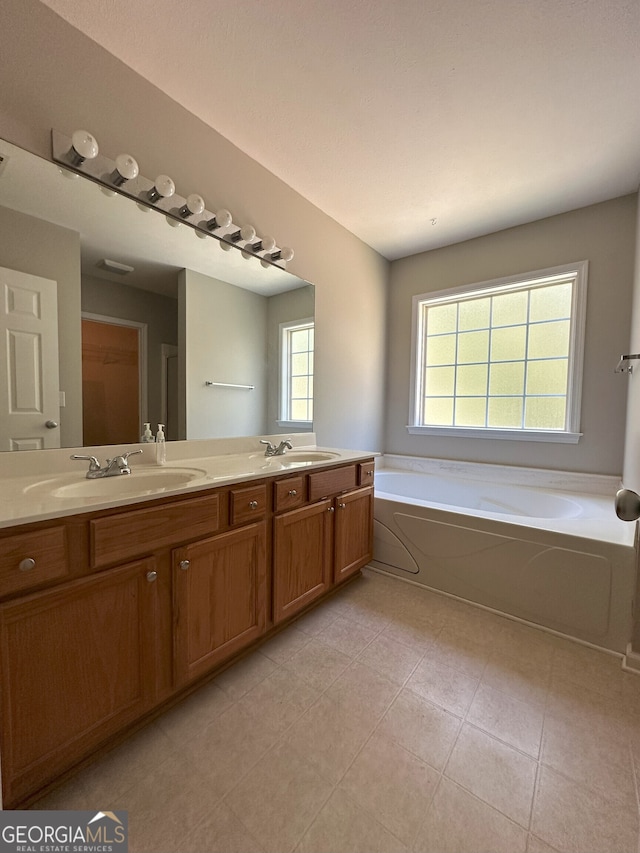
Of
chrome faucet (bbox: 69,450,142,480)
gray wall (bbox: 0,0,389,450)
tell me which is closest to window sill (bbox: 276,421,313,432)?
gray wall (bbox: 0,0,389,450)

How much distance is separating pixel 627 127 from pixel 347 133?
138 cm

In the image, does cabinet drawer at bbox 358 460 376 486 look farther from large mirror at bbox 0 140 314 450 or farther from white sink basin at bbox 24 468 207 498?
white sink basin at bbox 24 468 207 498

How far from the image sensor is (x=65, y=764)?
0.95m

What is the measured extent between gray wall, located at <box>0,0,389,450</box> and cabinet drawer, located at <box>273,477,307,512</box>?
38.5 inches

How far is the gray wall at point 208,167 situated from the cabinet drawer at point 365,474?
1.86 ft

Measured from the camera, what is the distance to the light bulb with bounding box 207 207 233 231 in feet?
5.54

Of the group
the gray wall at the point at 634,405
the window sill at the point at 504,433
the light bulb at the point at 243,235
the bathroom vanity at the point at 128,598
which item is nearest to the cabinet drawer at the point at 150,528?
the bathroom vanity at the point at 128,598

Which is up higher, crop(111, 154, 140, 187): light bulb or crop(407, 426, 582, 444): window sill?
crop(111, 154, 140, 187): light bulb

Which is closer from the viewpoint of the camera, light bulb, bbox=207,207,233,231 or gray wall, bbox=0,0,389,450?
gray wall, bbox=0,0,389,450

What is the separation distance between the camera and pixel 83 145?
1.21 m

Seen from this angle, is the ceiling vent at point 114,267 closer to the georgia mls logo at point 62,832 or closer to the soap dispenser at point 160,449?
the soap dispenser at point 160,449

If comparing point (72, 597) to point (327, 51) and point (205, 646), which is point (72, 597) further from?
point (327, 51)

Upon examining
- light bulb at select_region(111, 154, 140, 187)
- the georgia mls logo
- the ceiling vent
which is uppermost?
light bulb at select_region(111, 154, 140, 187)

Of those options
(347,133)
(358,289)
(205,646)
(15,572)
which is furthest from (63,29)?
(205,646)
